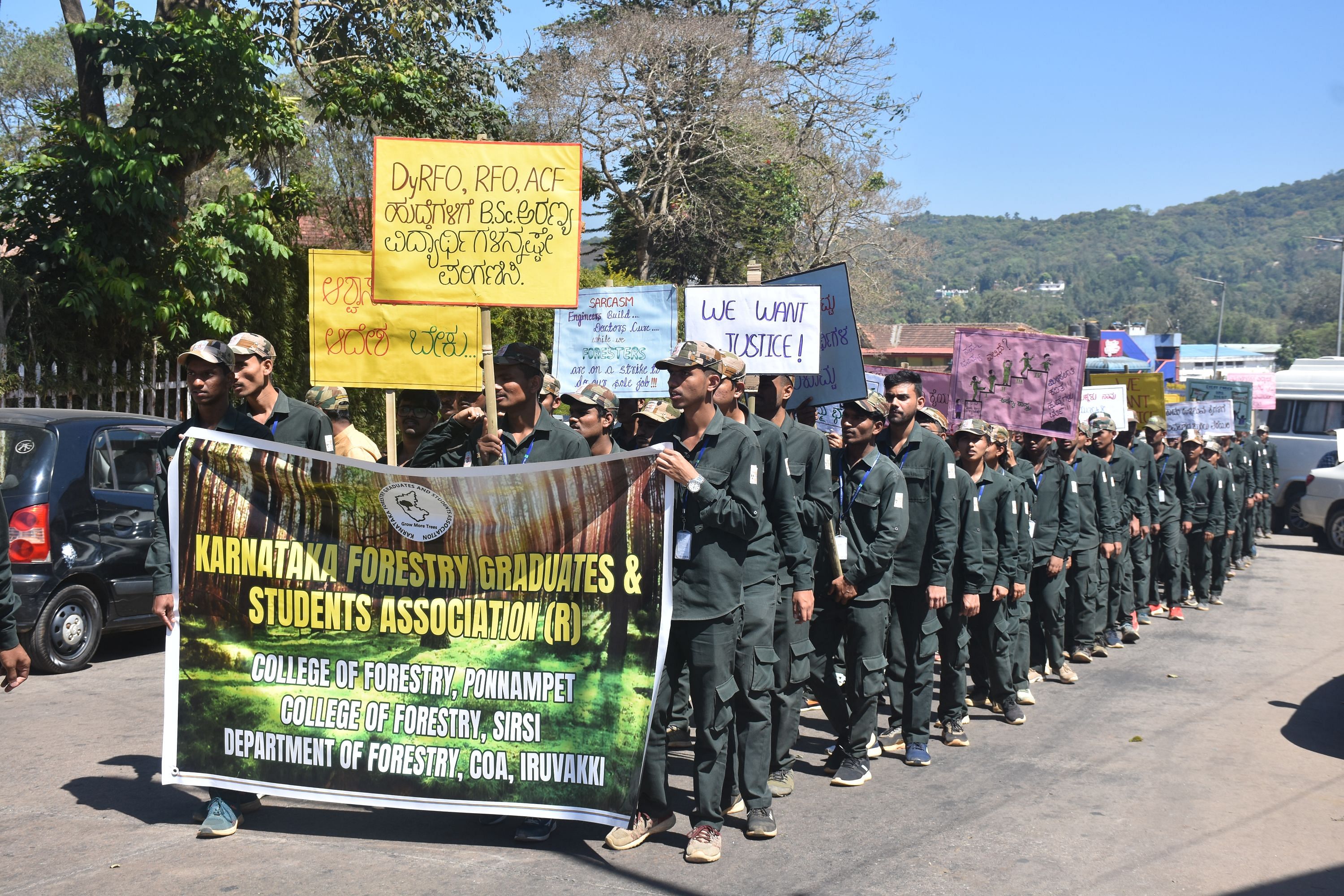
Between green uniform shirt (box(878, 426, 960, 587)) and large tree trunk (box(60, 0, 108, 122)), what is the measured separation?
9168 mm

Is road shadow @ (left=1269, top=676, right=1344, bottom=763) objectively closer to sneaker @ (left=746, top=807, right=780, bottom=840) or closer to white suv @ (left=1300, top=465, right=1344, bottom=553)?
sneaker @ (left=746, top=807, right=780, bottom=840)

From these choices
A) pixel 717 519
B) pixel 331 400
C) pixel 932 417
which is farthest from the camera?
pixel 331 400

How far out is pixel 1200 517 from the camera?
14133 millimetres

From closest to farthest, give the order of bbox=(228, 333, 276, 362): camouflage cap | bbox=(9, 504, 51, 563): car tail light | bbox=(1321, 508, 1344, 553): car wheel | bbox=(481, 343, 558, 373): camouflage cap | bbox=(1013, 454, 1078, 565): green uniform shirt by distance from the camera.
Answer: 1. bbox=(481, 343, 558, 373): camouflage cap
2. bbox=(228, 333, 276, 362): camouflage cap
3. bbox=(9, 504, 51, 563): car tail light
4. bbox=(1013, 454, 1078, 565): green uniform shirt
5. bbox=(1321, 508, 1344, 553): car wheel

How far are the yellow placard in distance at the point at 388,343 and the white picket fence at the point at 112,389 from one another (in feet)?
11.7

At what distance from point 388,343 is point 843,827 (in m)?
4.88

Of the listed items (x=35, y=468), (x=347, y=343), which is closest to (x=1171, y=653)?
(x=347, y=343)

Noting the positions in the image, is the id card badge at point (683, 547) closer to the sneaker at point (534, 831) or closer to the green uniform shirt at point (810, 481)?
the green uniform shirt at point (810, 481)

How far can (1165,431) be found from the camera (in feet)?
47.1

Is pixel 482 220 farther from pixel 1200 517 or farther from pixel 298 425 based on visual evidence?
pixel 1200 517

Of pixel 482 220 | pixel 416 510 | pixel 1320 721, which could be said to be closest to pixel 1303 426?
pixel 1320 721

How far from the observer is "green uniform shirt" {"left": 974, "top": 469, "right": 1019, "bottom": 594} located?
26.8 feet

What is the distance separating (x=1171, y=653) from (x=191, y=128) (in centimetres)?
1076

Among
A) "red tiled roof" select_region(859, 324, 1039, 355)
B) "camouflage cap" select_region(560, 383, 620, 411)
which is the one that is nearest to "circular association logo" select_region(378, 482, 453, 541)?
"camouflage cap" select_region(560, 383, 620, 411)
